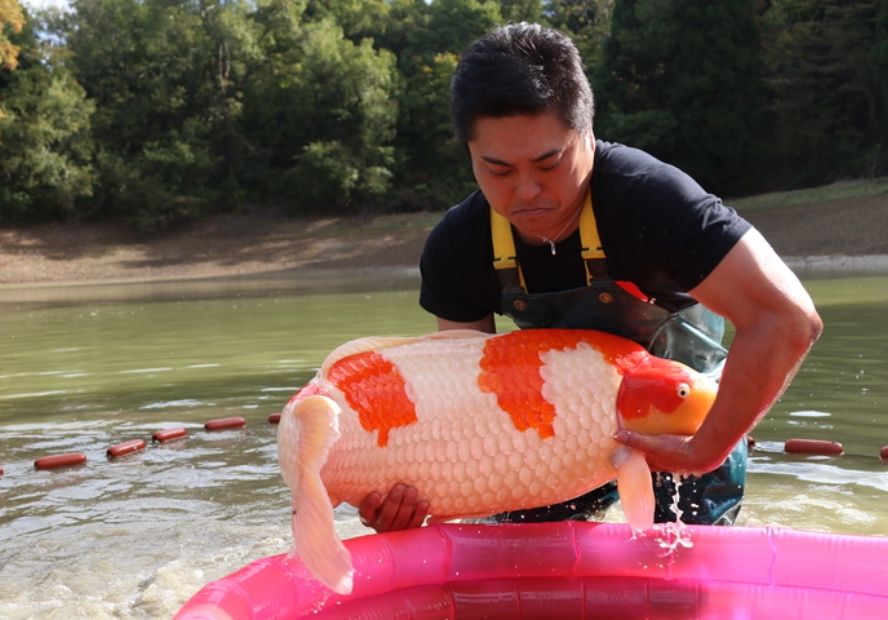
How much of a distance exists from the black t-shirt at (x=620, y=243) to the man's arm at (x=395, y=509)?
0.72 m

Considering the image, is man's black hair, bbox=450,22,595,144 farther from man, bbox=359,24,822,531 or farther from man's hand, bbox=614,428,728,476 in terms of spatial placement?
man's hand, bbox=614,428,728,476

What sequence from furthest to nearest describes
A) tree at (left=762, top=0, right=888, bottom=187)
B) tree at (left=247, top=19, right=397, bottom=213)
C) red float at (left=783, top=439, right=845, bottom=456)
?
tree at (left=247, top=19, right=397, bottom=213) → tree at (left=762, top=0, right=888, bottom=187) → red float at (left=783, top=439, right=845, bottom=456)

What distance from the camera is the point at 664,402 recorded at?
2.89 meters

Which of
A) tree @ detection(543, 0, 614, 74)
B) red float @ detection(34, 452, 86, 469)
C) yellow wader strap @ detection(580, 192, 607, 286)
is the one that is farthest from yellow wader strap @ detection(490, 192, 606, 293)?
tree @ detection(543, 0, 614, 74)

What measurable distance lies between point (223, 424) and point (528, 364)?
4035 mm

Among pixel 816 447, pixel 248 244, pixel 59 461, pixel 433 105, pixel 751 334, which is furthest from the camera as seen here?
pixel 433 105

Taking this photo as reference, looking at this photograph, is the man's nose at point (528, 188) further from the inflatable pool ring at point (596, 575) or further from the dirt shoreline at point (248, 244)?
the dirt shoreline at point (248, 244)

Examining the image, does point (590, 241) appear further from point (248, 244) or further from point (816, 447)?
point (248, 244)

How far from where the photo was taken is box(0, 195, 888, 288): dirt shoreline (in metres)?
27.9

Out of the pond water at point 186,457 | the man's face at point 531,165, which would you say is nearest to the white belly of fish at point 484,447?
the man's face at point 531,165

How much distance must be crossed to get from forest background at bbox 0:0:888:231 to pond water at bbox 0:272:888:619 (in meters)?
22.5

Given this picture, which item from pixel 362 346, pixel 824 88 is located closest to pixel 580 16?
pixel 824 88

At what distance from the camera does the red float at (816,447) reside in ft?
18.4

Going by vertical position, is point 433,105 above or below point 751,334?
above
